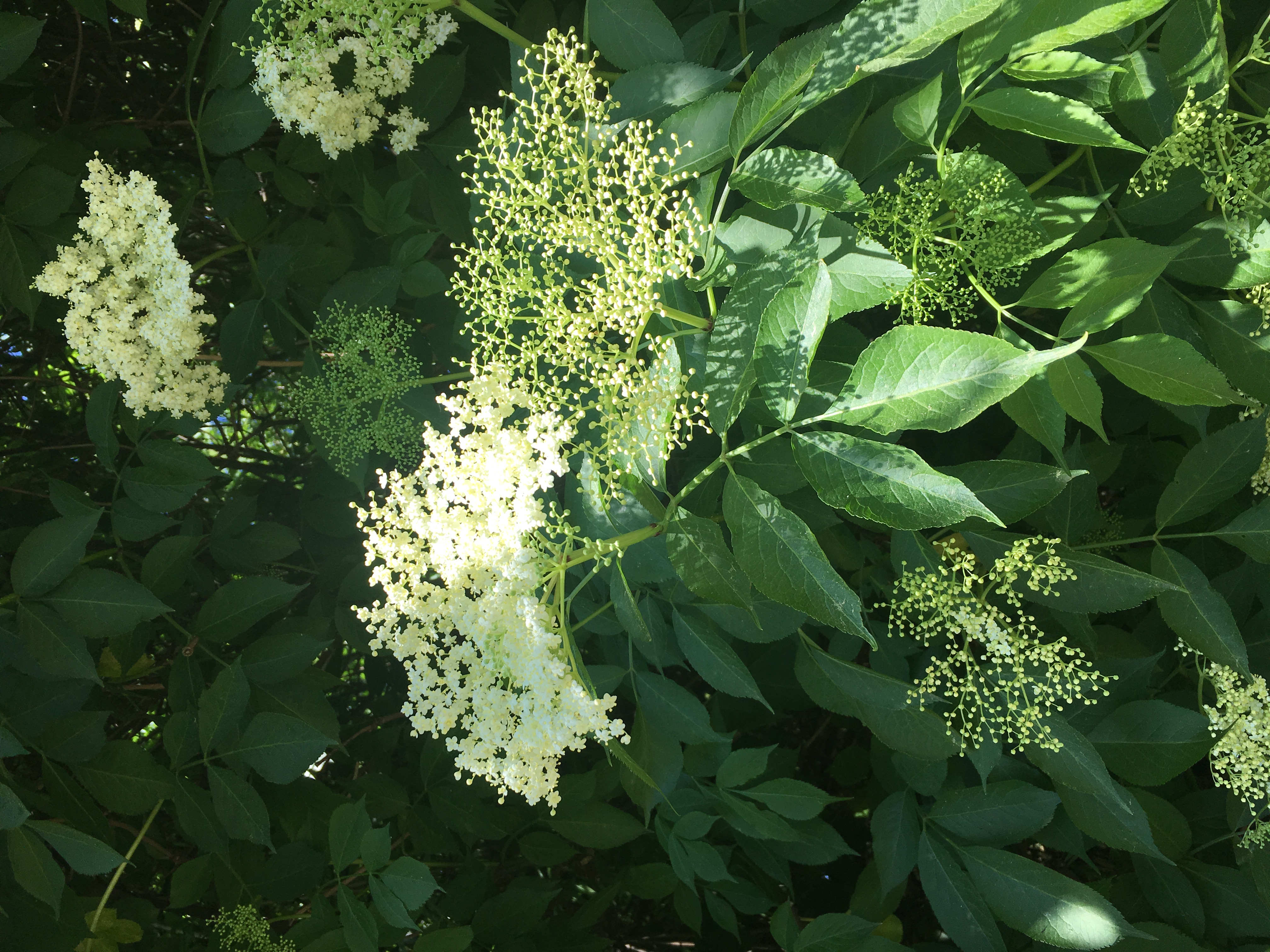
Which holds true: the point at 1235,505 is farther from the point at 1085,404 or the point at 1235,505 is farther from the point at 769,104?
the point at 769,104

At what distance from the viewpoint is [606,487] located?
134cm

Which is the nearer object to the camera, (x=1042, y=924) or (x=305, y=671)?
(x=1042, y=924)

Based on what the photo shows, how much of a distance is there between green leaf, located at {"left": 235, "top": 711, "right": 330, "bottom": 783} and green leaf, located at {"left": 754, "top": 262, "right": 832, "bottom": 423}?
4.08 ft

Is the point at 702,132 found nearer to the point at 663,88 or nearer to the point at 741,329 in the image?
the point at 663,88

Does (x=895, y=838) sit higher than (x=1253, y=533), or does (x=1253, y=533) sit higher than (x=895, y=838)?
(x=1253, y=533)

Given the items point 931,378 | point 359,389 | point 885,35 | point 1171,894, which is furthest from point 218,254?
point 1171,894

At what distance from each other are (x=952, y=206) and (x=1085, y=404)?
36cm

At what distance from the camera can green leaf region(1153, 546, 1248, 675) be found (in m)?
1.41

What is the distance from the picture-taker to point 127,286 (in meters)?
1.64

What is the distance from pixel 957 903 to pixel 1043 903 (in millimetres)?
172

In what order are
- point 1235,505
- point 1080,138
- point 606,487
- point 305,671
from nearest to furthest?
point 1080,138
point 606,487
point 1235,505
point 305,671

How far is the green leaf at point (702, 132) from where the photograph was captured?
1157mm

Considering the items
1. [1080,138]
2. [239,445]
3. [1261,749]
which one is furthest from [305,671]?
[1261,749]

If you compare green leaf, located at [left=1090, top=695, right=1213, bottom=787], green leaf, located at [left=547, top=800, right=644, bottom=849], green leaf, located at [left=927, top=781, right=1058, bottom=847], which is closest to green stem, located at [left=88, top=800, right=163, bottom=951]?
green leaf, located at [left=547, top=800, right=644, bottom=849]
